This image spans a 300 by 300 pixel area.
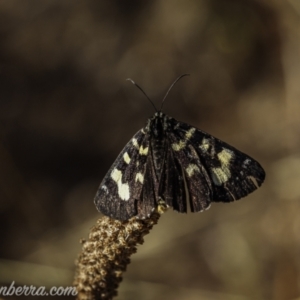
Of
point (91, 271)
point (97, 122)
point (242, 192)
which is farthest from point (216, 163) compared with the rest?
point (97, 122)

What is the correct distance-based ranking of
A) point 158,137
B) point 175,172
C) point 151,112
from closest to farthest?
point 175,172
point 158,137
point 151,112

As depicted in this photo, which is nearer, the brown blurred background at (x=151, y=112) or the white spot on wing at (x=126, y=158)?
the white spot on wing at (x=126, y=158)

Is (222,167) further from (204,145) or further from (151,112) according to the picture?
(151,112)

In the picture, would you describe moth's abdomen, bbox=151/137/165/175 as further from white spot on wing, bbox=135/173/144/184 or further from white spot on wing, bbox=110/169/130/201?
white spot on wing, bbox=110/169/130/201

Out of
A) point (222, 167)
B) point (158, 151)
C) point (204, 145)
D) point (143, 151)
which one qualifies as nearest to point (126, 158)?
point (143, 151)

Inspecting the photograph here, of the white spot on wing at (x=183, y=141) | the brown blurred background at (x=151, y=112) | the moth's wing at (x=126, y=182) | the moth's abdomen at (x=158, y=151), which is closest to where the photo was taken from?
the moth's wing at (x=126, y=182)

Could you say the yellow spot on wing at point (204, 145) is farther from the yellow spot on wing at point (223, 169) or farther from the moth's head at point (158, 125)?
the moth's head at point (158, 125)

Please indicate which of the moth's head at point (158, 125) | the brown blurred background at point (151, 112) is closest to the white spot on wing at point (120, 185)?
the moth's head at point (158, 125)
